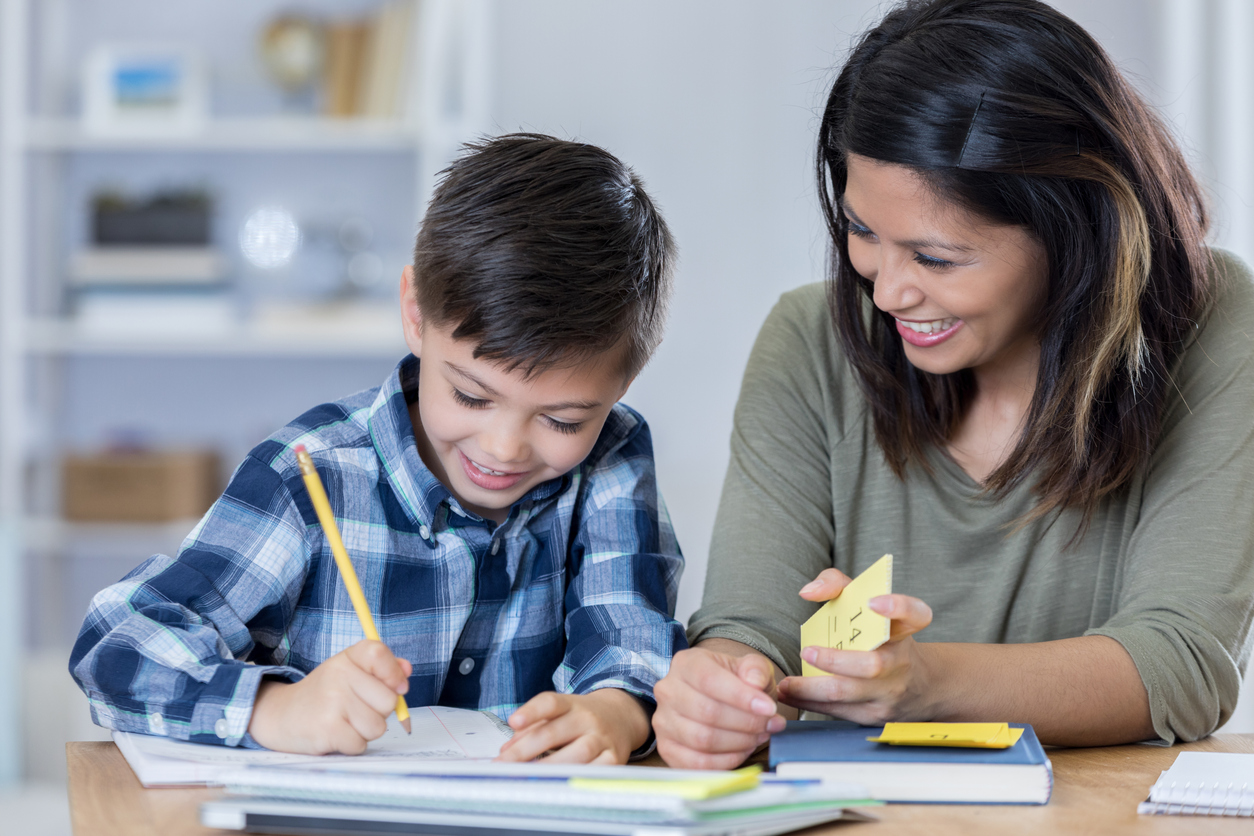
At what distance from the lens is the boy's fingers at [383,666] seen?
0.77 metres

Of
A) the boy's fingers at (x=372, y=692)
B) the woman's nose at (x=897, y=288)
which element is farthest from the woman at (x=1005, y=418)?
the boy's fingers at (x=372, y=692)

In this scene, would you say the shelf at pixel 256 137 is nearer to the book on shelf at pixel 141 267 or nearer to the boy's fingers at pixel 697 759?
the book on shelf at pixel 141 267

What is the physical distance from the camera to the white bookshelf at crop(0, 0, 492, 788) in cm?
283

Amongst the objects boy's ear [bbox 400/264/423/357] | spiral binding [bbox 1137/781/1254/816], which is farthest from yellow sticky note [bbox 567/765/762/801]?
boy's ear [bbox 400/264/423/357]

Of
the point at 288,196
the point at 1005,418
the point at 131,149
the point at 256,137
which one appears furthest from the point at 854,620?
the point at 131,149

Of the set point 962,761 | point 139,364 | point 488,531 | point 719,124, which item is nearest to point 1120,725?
point 962,761

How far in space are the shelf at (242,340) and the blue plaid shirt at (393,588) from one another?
1.76 m

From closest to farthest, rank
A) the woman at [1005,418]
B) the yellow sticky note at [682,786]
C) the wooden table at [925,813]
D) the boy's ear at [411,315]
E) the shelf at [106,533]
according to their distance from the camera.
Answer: the yellow sticky note at [682,786] < the wooden table at [925,813] < the woman at [1005,418] < the boy's ear at [411,315] < the shelf at [106,533]

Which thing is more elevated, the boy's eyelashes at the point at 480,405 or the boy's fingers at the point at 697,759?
the boy's eyelashes at the point at 480,405

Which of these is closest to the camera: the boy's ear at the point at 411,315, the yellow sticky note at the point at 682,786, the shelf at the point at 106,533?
the yellow sticky note at the point at 682,786

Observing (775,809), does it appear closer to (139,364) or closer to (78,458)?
(78,458)

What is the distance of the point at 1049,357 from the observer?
1118mm

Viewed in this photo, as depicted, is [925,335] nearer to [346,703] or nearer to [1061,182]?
[1061,182]

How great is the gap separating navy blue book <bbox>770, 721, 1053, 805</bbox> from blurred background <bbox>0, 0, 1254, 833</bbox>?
7.28 ft
